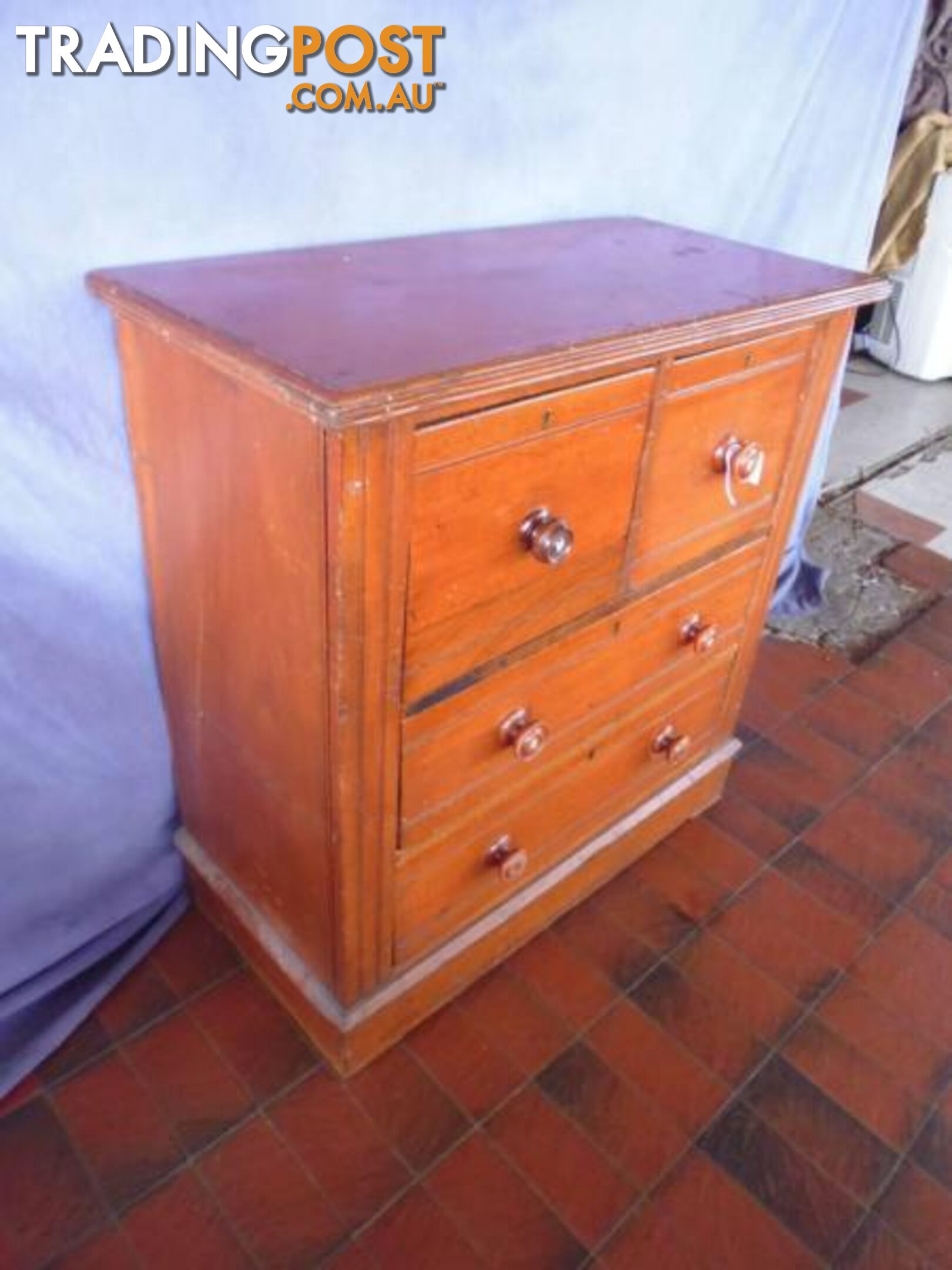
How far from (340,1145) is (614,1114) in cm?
44

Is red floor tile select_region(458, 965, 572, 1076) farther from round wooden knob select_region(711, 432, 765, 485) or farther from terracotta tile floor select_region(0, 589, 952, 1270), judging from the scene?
round wooden knob select_region(711, 432, 765, 485)

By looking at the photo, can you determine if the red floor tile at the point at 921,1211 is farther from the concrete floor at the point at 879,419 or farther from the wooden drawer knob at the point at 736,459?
the concrete floor at the point at 879,419

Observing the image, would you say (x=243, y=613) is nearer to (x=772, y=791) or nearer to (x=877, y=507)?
(x=772, y=791)

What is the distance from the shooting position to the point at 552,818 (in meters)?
1.70

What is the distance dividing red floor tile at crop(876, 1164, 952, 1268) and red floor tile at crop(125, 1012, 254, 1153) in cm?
102

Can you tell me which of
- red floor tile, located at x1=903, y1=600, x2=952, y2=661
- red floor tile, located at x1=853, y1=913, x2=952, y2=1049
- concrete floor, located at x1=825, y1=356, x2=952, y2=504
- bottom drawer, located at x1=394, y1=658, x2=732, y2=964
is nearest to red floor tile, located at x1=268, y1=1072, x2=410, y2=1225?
bottom drawer, located at x1=394, y1=658, x2=732, y2=964

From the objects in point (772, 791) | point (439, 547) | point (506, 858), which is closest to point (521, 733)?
point (506, 858)

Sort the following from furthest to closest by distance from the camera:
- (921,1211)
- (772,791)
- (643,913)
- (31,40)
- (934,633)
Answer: (934,633), (772,791), (643,913), (921,1211), (31,40)

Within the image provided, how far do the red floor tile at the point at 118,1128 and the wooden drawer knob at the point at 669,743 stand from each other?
1.06 metres

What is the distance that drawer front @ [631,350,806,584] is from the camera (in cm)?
139

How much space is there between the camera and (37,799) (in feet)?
5.04

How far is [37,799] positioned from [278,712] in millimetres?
511

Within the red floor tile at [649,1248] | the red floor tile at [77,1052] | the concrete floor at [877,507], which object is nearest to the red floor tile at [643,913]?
the red floor tile at [649,1248]

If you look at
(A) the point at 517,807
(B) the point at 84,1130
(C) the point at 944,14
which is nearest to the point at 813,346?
(A) the point at 517,807
